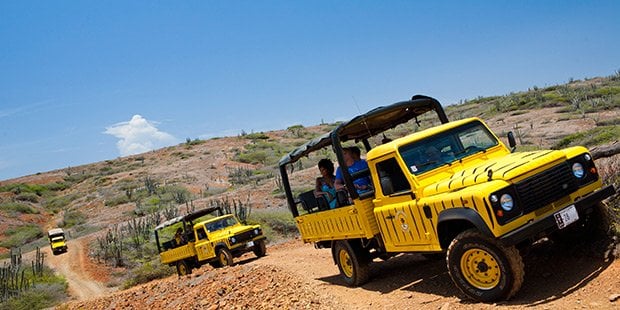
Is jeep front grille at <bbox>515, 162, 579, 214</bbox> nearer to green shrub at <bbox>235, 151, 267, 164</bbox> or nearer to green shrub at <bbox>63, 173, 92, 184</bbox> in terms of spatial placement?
green shrub at <bbox>235, 151, 267, 164</bbox>

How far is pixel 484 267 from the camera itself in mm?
5930

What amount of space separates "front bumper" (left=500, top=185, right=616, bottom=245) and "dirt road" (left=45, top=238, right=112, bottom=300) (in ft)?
57.4

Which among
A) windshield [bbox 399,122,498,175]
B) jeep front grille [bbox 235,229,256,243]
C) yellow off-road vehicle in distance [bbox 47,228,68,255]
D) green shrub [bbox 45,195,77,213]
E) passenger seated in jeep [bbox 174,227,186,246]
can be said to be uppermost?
green shrub [bbox 45,195,77,213]

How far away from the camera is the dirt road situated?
21.2m

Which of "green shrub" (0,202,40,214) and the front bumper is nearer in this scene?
the front bumper

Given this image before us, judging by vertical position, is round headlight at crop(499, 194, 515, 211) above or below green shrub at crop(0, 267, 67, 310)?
below

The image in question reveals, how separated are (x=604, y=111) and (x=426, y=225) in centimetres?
2717

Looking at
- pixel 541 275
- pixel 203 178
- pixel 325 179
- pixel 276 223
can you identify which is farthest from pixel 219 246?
pixel 203 178

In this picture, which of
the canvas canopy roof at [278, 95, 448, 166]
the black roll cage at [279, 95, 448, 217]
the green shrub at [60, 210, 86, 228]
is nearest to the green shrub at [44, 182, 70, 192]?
the green shrub at [60, 210, 86, 228]

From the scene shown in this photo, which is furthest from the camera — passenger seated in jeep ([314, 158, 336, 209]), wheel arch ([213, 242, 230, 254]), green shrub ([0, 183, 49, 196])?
green shrub ([0, 183, 49, 196])

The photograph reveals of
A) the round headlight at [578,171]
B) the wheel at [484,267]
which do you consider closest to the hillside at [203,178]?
the round headlight at [578,171]

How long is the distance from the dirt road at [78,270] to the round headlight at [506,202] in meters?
17.4

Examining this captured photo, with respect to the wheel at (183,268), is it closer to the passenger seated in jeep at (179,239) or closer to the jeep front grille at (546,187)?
the passenger seated in jeep at (179,239)

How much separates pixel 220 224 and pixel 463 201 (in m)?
13.1
